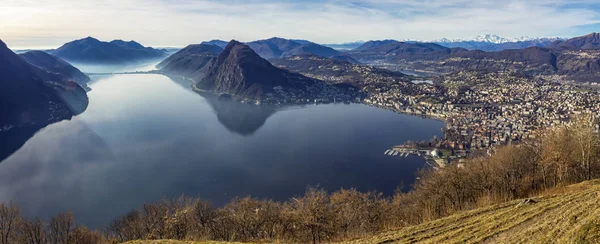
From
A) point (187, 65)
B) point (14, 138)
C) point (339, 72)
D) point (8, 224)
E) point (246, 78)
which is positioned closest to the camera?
point (8, 224)

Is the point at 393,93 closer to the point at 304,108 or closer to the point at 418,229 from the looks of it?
the point at 304,108

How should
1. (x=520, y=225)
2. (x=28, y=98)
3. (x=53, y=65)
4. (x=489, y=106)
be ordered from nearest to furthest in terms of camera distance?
1. (x=520, y=225)
2. (x=28, y=98)
3. (x=489, y=106)
4. (x=53, y=65)

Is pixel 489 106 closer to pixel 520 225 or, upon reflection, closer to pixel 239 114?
pixel 239 114

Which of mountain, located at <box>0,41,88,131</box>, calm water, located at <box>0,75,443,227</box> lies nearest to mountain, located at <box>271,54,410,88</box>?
calm water, located at <box>0,75,443,227</box>

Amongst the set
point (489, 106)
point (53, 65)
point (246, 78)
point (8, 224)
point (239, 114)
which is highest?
point (53, 65)

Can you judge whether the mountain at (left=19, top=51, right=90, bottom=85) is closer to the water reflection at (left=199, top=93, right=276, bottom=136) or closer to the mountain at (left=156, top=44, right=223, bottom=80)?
the mountain at (left=156, top=44, right=223, bottom=80)

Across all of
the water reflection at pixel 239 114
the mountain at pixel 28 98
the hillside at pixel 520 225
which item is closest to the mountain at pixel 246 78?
the water reflection at pixel 239 114

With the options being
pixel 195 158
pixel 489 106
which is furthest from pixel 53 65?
pixel 489 106

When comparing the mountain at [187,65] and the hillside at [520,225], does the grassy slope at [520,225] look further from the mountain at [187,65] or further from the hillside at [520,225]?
the mountain at [187,65]
